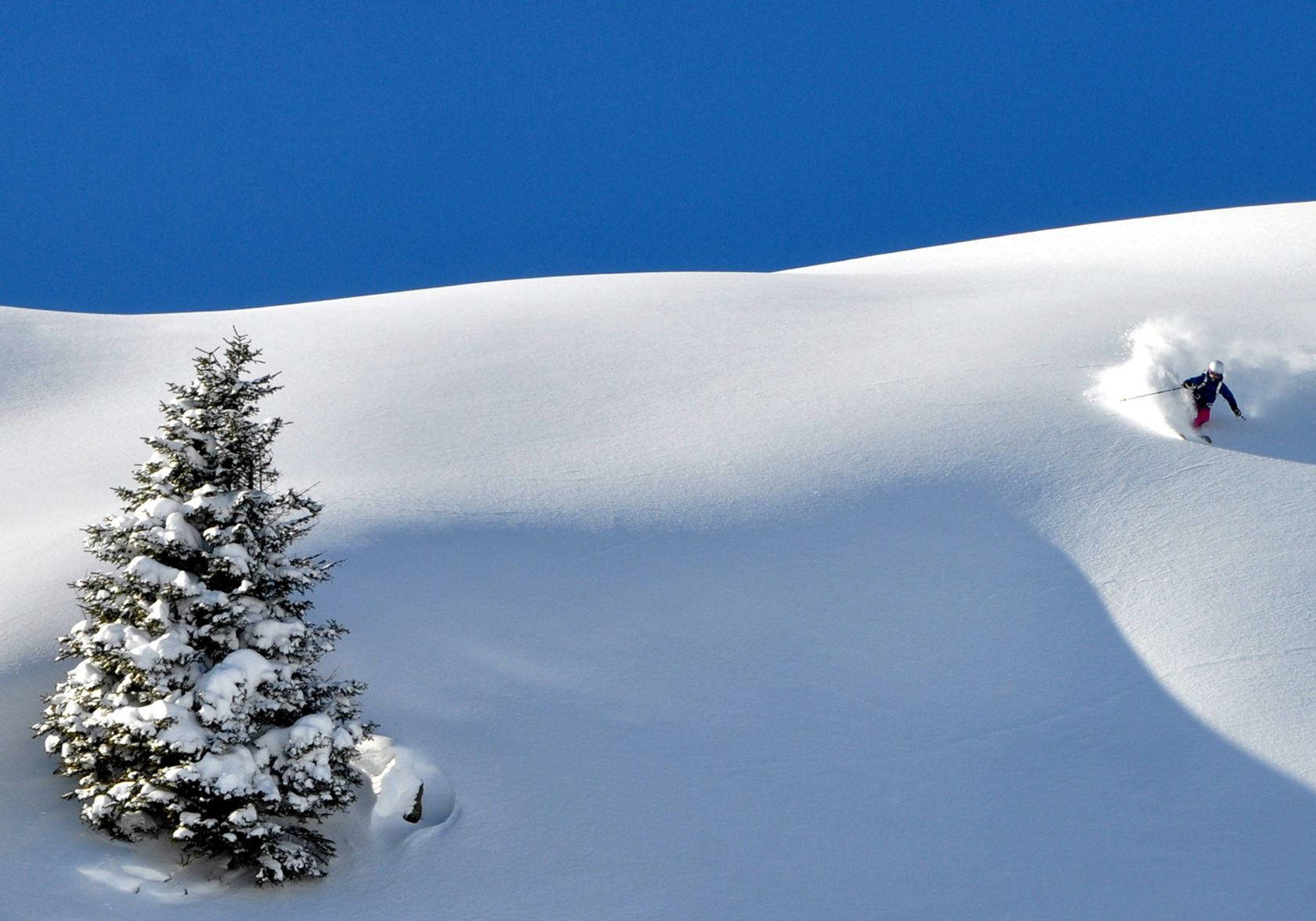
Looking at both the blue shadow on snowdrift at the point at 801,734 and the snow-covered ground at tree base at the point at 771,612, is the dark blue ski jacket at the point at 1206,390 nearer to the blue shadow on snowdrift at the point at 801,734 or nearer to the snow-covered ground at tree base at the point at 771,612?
the snow-covered ground at tree base at the point at 771,612

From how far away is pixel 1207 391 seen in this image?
1546 cm

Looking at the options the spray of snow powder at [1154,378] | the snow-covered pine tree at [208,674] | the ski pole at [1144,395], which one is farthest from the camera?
the ski pole at [1144,395]

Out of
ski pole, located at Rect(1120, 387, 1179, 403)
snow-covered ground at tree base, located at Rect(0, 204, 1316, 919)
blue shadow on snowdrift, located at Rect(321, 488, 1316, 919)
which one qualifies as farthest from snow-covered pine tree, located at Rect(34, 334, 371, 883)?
ski pole, located at Rect(1120, 387, 1179, 403)

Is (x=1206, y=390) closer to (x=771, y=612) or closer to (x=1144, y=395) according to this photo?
(x=1144, y=395)

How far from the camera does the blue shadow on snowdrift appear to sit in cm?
920

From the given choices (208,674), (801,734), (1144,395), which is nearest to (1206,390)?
(1144,395)

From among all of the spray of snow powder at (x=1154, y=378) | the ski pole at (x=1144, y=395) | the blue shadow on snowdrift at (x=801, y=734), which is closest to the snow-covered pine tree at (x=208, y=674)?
the blue shadow on snowdrift at (x=801, y=734)

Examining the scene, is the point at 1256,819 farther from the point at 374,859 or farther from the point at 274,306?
the point at 274,306

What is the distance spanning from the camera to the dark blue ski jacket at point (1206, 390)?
1545 cm

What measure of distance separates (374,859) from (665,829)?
79.1 inches

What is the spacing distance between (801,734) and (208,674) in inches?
180

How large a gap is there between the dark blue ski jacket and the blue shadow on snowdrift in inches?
150

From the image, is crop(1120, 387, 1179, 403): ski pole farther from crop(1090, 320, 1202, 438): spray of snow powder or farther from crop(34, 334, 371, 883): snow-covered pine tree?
crop(34, 334, 371, 883): snow-covered pine tree

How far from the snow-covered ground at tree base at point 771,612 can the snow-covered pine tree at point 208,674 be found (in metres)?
0.40
